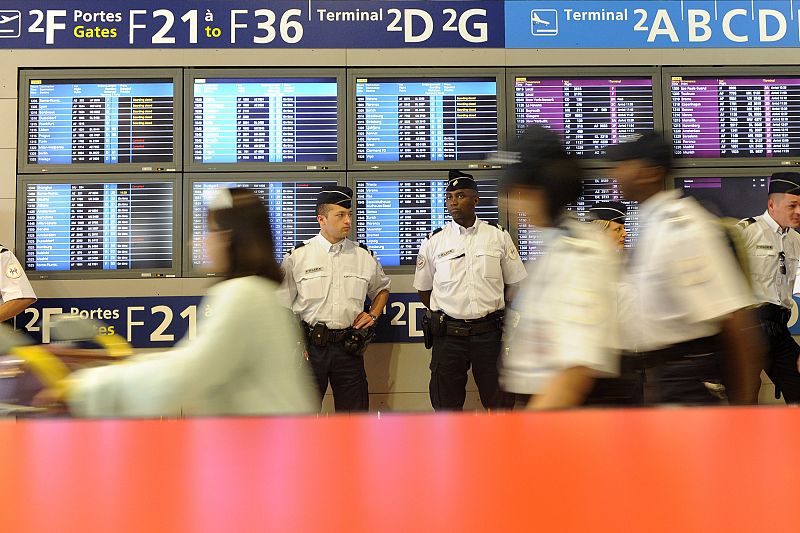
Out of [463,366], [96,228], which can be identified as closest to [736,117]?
[463,366]

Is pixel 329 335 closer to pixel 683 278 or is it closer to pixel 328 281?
pixel 328 281

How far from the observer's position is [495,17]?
512cm

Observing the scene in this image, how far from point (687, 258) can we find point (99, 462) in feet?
6.09

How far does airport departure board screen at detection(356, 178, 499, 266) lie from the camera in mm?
4961

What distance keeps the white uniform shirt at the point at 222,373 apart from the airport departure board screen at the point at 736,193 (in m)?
3.91

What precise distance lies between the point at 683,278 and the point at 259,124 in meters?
3.33

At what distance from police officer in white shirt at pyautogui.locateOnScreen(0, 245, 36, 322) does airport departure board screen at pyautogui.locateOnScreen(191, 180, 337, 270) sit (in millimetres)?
1025

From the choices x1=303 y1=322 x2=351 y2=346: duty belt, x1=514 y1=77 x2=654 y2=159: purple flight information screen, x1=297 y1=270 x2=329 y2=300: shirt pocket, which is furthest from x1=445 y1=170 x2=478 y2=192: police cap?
x1=303 y1=322 x2=351 y2=346: duty belt

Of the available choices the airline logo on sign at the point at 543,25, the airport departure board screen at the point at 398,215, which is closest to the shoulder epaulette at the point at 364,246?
the airport departure board screen at the point at 398,215

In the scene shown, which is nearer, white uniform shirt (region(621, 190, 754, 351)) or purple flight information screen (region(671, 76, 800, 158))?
white uniform shirt (region(621, 190, 754, 351))

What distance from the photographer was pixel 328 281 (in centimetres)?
464

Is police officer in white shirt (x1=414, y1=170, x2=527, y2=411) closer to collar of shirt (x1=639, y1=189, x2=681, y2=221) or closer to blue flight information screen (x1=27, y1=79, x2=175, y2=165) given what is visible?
blue flight information screen (x1=27, y1=79, x2=175, y2=165)

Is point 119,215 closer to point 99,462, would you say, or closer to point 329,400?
point 329,400

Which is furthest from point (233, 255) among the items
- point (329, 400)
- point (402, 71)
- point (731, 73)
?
point (731, 73)
